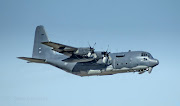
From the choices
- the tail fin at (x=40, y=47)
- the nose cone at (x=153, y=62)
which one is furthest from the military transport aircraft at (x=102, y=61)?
the tail fin at (x=40, y=47)

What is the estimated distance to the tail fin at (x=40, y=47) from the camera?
3888 cm

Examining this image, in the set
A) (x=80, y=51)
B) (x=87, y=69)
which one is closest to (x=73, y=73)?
(x=87, y=69)

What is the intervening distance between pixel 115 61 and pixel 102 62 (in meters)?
1.50

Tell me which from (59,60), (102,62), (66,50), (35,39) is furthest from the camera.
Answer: (35,39)

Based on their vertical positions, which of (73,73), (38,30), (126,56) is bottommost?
(73,73)

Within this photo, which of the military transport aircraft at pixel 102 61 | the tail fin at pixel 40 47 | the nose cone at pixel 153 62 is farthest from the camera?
the tail fin at pixel 40 47

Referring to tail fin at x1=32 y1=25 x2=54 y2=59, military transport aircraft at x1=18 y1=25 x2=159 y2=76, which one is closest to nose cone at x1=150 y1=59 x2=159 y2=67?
military transport aircraft at x1=18 y1=25 x2=159 y2=76

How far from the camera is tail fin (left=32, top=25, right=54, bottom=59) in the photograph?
38.9m

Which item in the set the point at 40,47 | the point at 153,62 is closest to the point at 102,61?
the point at 153,62

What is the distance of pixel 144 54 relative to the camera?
33.5m

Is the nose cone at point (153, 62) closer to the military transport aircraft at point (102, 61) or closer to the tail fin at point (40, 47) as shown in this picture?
the military transport aircraft at point (102, 61)

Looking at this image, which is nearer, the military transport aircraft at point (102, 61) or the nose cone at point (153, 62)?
the military transport aircraft at point (102, 61)

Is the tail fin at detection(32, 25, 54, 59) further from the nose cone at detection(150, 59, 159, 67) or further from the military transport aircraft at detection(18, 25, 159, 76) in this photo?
the nose cone at detection(150, 59, 159, 67)

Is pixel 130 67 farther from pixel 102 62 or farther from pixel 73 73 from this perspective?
pixel 73 73
